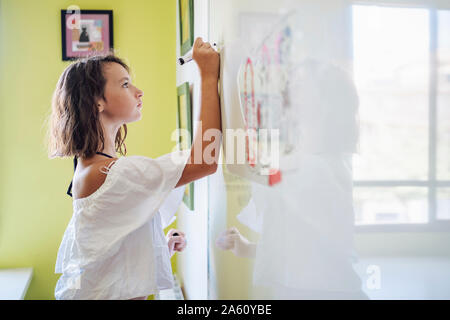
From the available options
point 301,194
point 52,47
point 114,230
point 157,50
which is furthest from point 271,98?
point 52,47

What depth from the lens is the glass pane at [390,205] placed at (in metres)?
0.42

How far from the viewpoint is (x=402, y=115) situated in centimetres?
43

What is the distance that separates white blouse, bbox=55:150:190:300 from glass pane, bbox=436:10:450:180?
641mm

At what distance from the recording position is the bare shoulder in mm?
1026

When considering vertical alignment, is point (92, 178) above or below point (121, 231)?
above

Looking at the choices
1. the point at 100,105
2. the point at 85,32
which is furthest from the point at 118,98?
the point at 85,32

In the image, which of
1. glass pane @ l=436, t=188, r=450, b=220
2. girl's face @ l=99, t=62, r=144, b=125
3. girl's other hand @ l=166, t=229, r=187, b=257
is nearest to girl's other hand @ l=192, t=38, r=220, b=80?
girl's face @ l=99, t=62, r=144, b=125

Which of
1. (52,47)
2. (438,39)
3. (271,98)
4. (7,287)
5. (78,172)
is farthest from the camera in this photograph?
(52,47)

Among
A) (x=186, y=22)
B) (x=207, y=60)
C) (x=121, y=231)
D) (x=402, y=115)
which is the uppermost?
(x=186, y=22)

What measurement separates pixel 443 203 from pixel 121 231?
0.76 m

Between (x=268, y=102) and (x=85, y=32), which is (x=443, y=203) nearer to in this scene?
(x=268, y=102)

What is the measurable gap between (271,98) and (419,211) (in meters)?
0.33

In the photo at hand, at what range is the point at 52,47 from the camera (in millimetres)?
2346

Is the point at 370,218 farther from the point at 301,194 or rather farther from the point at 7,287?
the point at 7,287
